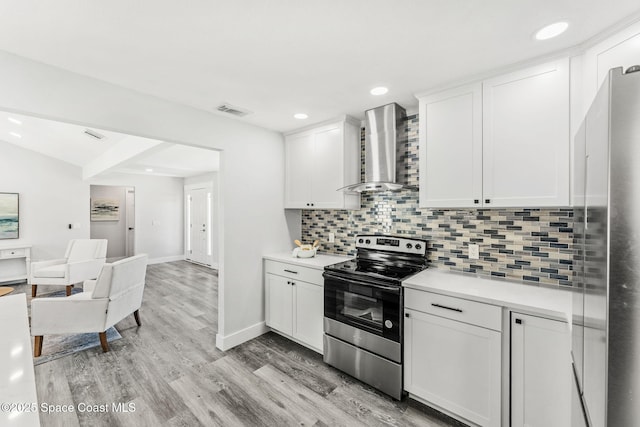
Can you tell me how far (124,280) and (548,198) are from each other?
3.86 metres

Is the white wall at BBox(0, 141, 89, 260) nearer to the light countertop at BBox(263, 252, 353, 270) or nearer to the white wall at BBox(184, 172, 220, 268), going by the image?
the white wall at BBox(184, 172, 220, 268)

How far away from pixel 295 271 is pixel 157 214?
6.02m

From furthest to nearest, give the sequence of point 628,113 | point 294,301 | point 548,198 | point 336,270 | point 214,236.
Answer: point 214,236 < point 294,301 < point 336,270 < point 548,198 < point 628,113

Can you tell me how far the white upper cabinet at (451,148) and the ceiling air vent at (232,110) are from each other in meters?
1.62

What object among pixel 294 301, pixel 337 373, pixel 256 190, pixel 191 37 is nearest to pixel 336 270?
pixel 294 301

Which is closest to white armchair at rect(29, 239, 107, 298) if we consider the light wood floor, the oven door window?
the light wood floor

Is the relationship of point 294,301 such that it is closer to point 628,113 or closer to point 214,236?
point 628,113

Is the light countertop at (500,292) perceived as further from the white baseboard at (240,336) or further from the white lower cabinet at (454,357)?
the white baseboard at (240,336)

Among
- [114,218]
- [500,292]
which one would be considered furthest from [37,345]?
[114,218]

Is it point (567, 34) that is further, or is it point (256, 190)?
point (256, 190)

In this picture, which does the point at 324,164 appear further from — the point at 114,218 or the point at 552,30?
the point at 114,218

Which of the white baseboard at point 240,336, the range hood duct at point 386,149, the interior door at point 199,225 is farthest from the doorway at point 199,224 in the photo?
the range hood duct at point 386,149

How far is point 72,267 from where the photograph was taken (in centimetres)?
449

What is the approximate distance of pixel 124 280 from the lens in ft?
9.86
